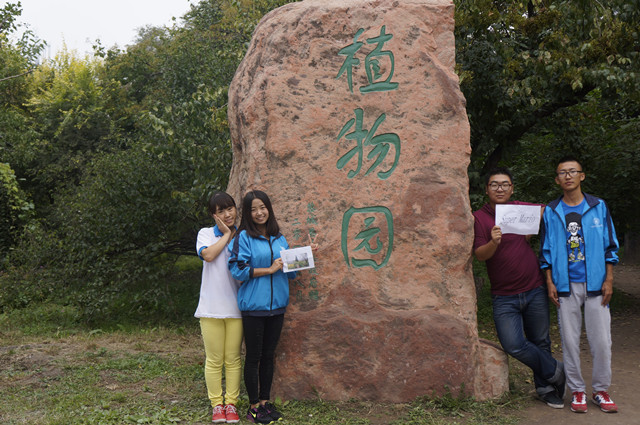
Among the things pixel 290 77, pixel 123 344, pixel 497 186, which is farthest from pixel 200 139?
pixel 497 186

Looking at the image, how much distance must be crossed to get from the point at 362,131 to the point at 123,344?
4.17m

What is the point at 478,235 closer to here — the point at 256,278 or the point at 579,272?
the point at 579,272

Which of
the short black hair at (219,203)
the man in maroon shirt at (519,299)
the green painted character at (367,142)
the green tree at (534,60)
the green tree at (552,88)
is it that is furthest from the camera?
the green tree at (552,88)

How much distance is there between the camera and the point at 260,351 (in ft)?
13.5

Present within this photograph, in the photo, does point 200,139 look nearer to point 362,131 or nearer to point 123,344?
point 123,344

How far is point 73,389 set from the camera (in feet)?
16.6

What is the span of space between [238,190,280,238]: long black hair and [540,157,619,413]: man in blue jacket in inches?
79.9

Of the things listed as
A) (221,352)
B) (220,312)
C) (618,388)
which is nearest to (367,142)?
(220,312)

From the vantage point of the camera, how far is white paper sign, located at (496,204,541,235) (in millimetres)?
4230

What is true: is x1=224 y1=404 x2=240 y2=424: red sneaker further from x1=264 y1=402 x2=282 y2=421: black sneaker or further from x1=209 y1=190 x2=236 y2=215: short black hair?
x1=209 y1=190 x2=236 y2=215: short black hair

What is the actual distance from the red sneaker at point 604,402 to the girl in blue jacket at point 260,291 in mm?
2364

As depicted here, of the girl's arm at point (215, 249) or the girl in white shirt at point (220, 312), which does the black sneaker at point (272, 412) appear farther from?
the girl's arm at point (215, 249)

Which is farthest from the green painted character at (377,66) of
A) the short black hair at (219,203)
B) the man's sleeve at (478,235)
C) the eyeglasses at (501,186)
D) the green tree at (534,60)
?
the green tree at (534,60)

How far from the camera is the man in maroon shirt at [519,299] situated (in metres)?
4.29
